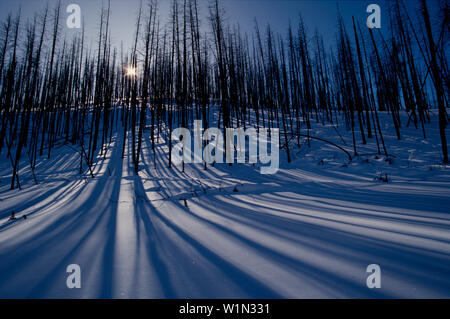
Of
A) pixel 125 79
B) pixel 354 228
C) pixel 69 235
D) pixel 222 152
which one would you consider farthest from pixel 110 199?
pixel 125 79

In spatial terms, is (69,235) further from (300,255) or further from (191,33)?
(191,33)

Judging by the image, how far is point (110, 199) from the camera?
2732mm

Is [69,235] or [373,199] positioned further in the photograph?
[373,199]

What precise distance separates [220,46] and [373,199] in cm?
733

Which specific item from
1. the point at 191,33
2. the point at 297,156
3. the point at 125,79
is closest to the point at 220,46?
the point at 191,33

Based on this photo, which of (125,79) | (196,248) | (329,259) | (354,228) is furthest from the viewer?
(125,79)

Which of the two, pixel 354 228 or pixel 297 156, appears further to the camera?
pixel 297 156

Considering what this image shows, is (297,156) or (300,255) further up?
(297,156)

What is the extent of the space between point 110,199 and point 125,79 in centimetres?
2257

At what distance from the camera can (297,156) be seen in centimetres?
725
